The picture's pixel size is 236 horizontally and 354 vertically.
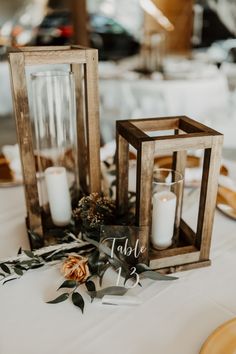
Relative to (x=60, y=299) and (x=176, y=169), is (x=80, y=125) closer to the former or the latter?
(x=176, y=169)

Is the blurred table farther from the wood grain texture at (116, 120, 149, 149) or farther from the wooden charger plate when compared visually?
the wooden charger plate

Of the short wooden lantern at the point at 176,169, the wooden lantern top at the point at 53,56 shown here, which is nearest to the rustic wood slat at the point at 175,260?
the short wooden lantern at the point at 176,169

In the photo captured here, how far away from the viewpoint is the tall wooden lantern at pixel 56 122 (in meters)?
0.69

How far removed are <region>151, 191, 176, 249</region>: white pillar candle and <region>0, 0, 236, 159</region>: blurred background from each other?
6.80ft

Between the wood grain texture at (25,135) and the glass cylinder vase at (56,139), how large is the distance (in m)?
0.07

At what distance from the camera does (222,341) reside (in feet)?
1.85

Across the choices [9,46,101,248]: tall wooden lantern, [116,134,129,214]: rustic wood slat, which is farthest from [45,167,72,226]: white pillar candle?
[116,134,129,214]: rustic wood slat

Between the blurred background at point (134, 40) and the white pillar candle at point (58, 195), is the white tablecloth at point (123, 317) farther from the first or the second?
the blurred background at point (134, 40)

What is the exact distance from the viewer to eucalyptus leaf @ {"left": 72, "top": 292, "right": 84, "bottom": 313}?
0.63m

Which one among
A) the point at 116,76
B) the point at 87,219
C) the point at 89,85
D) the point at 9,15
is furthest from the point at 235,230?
the point at 9,15

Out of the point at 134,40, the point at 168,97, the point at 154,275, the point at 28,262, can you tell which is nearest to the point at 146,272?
the point at 154,275

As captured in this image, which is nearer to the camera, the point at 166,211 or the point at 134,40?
the point at 166,211

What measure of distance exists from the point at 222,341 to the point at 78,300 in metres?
0.25

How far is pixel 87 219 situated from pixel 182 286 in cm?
23
